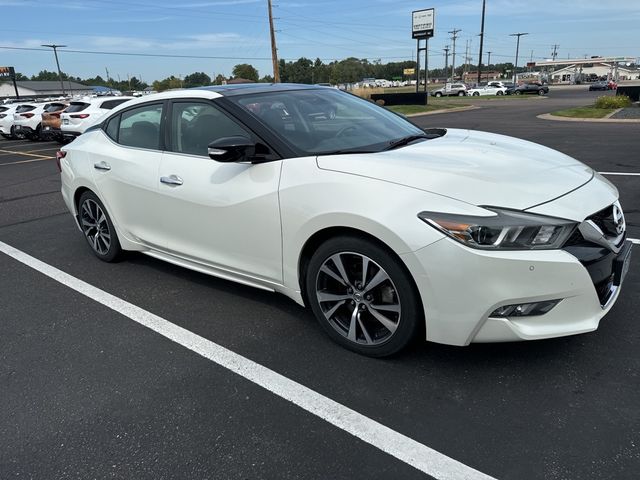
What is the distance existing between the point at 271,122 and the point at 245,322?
4.62 feet

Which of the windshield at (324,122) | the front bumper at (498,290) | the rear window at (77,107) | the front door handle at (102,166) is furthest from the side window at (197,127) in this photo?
the rear window at (77,107)

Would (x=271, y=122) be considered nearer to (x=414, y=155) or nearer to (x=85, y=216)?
(x=414, y=155)

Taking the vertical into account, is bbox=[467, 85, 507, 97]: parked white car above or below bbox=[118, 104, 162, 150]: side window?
below

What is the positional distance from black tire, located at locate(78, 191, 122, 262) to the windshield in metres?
1.94

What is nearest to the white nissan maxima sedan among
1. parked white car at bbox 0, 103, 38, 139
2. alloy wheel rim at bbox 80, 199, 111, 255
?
alloy wheel rim at bbox 80, 199, 111, 255

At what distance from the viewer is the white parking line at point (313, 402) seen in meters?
2.22

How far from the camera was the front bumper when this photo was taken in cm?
247

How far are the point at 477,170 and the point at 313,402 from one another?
5.08 ft

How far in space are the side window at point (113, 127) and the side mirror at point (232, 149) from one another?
5.95 feet

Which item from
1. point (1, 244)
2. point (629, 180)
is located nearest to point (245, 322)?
point (1, 244)

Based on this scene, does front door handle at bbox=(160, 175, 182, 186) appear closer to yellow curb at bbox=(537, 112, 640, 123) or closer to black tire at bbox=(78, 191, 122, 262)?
black tire at bbox=(78, 191, 122, 262)

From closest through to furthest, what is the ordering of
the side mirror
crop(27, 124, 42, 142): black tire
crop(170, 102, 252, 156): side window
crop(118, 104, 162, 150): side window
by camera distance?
the side mirror, crop(170, 102, 252, 156): side window, crop(118, 104, 162, 150): side window, crop(27, 124, 42, 142): black tire

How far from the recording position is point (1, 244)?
590cm

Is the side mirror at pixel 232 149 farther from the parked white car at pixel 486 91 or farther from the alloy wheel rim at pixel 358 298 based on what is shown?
the parked white car at pixel 486 91
